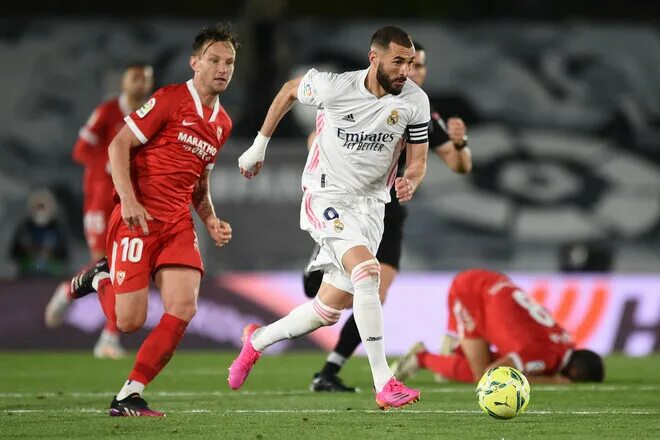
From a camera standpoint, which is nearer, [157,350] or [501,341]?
[157,350]

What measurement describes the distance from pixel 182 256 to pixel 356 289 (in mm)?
1108

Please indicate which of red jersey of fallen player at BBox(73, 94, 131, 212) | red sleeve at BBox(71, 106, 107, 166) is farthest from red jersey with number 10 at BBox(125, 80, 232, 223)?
red sleeve at BBox(71, 106, 107, 166)

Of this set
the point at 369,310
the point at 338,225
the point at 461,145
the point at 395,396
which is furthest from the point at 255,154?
the point at 461,145

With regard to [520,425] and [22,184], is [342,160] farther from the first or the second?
[22,184]

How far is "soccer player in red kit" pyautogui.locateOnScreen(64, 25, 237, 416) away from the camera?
7.57 metres

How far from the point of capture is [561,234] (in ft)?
66.1

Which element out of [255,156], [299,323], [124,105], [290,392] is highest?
[124,105]

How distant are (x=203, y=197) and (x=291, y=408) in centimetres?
144

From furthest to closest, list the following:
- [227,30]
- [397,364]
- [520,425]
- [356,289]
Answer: [397,364] → [227,30] → [356,289] → [520,425]

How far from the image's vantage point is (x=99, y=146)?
12508mm

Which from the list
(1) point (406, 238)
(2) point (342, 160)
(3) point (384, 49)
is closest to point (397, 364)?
(2) point (342, 160)

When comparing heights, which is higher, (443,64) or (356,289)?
(443,64)

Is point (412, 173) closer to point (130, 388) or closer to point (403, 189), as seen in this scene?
point (403, 189)

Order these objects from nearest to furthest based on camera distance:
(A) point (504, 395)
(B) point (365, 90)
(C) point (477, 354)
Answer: (A) point (504, 395) < (B) point (365, 90) < (C) point (477, 354)
